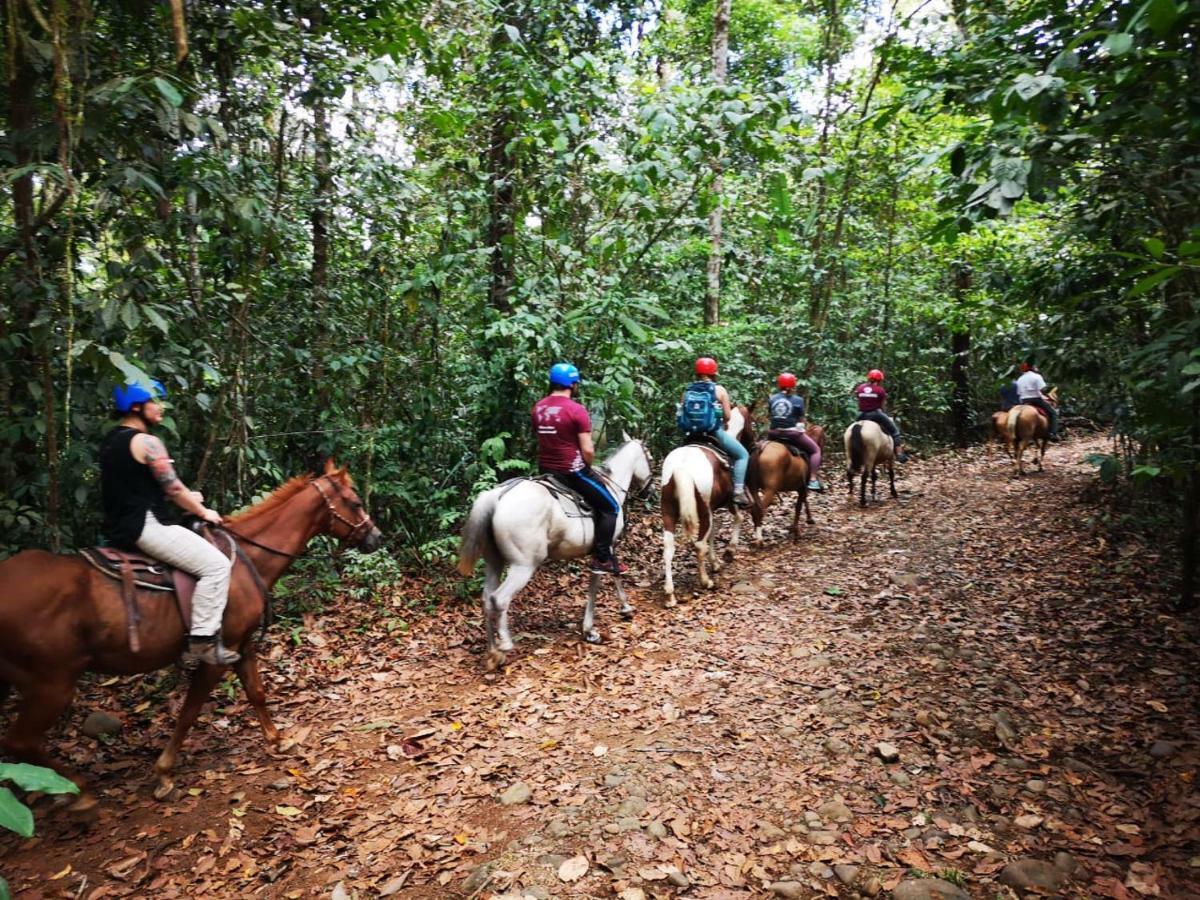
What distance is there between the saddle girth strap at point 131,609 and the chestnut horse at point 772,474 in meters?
8.18

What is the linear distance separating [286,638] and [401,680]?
1436 millimetres

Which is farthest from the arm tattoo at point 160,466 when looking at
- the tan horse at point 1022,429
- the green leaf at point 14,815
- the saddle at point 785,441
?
the tan horse at point 1022,429

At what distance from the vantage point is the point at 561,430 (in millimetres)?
7105

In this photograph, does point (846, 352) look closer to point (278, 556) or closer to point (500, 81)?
point (500, 81)

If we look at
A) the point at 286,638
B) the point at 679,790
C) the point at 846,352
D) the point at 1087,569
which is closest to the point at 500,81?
the point at 286,638

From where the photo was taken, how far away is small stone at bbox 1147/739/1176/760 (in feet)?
15.6

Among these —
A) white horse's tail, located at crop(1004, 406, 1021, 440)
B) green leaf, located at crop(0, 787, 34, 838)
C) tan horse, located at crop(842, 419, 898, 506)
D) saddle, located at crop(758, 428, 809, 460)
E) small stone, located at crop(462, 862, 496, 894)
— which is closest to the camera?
green leaf, located at crop(0, 787, 34, 838)

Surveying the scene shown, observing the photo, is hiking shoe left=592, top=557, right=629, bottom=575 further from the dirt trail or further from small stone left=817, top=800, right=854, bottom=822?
small stone left=817, top=800, right=854, bottom=822

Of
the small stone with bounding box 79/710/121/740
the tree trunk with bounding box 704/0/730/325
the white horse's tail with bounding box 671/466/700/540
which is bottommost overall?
the small stone with bounding box 79/710/121/740

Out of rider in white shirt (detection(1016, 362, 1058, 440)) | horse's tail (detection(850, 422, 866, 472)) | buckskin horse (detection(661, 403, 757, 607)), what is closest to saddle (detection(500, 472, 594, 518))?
buckskin horse (detection(661, 403, 757, 607))

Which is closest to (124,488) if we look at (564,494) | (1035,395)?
(564,494)

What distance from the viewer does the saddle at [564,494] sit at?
701 cm

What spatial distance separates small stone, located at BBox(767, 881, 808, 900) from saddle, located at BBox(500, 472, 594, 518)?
3.96 meters

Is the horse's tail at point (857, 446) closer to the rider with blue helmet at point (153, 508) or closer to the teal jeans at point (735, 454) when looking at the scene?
the teal jeans at point (735, 454)
